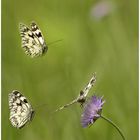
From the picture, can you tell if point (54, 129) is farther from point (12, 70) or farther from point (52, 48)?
point (52, 48)

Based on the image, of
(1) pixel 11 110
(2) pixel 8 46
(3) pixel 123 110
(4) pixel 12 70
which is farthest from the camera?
(2) pixel 8 46

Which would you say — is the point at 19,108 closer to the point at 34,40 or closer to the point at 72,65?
the point at 34,40

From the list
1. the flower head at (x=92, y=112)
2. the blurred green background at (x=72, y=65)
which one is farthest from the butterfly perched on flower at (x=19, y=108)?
the flower head at (x=92, y=112)

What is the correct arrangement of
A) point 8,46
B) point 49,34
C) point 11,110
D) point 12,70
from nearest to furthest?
1. point 11,110
2. point 12,70
3. point 8,46
4. point 49,34

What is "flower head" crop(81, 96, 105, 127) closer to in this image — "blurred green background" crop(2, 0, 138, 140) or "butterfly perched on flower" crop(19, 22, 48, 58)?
"blurred green background" crop(2, 0, 138, 140)

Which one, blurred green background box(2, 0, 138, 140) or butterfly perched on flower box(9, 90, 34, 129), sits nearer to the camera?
butterfly perched on flower box(9, 90, 34, 129)

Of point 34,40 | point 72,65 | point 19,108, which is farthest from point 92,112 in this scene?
point 72,65

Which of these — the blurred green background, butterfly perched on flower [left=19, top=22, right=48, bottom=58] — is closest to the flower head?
the blurred green background

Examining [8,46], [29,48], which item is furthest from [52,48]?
[29,48]
